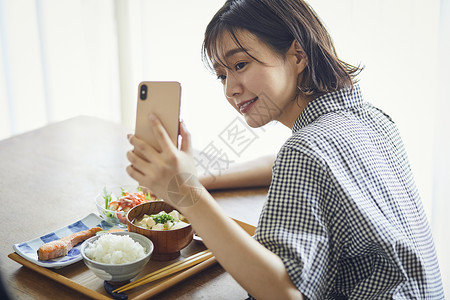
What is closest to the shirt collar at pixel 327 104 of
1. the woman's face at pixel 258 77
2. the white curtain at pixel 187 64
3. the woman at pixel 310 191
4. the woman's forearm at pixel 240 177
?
the woman at pixel 310 191

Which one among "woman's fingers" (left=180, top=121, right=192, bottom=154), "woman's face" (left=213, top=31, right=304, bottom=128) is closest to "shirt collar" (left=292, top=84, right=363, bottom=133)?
"woman's face" (left=213, top=31, right=304, bottom=128)

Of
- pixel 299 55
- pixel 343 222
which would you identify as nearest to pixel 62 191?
pixel 299 55

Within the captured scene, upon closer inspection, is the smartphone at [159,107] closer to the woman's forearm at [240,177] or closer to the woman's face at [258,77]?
the woman's face at [258,77]

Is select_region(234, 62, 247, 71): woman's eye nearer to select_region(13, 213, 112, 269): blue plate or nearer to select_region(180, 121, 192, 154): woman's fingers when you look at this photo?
select_region(180, 121, 192, 154): woman's fingers

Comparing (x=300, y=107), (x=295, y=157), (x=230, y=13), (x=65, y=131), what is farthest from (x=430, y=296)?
(x=65, y=131)

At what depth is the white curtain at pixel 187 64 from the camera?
7.25 ft

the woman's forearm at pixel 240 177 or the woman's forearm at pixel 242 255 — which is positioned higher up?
the woman's forearm at pixel 242 255

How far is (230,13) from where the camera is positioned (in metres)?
1.22

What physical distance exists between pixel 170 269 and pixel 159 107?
0.37 metres

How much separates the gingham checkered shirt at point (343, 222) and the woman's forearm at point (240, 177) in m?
0.55

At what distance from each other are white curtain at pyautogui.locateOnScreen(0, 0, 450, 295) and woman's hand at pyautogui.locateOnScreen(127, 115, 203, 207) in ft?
3.90

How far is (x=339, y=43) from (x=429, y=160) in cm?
74

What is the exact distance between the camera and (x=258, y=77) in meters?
1.19

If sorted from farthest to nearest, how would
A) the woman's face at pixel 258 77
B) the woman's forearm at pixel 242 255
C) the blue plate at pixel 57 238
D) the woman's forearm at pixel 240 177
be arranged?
the woman's forearm at pixel 240 177, the woman's face at pixel 258 77, the blue plate at pixel 57 238, the woman's forearm at pixel 242 255
